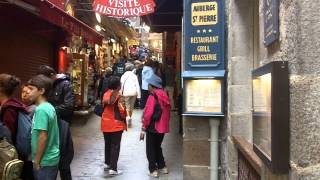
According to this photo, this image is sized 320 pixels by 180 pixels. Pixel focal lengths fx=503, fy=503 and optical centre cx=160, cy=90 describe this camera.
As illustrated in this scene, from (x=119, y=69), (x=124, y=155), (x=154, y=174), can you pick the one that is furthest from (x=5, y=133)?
(x=119, y=69)

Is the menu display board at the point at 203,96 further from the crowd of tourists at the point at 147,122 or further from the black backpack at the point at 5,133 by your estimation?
the black backpack at the point at 5,133

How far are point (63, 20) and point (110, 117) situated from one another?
8.29 ft

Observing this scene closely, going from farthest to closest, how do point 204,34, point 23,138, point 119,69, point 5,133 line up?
point 119,69
point 204,34
point 23,138
point 5,133

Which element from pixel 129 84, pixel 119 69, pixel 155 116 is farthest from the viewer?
pixel 119 69

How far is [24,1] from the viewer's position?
895cm

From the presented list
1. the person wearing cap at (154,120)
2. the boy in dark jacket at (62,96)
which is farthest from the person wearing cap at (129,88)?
the boy in dark jacket at (62,96)

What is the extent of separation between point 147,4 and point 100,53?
1698cm

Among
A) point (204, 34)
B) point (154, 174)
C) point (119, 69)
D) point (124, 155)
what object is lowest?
point (154, 174)

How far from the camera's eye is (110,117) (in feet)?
28.2

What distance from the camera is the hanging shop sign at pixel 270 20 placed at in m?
3.05

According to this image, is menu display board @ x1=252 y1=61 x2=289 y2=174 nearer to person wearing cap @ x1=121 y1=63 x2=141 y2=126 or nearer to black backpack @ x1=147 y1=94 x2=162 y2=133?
black backpack @ x1=147 y1=94 x2=162 y2=133

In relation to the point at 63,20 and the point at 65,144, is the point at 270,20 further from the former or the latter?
the point at 63,20

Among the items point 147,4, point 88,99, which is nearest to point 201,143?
point 147,4

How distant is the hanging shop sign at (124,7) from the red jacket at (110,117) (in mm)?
1442
